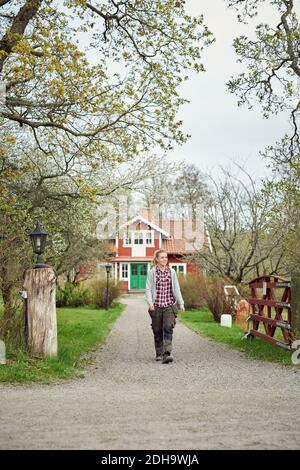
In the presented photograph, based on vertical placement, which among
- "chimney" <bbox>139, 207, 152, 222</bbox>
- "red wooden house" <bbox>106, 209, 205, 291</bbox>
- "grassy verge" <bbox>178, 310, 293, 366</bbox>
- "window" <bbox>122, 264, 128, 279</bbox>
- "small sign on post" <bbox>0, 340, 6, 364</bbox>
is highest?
"chimney" <bbox>139, 207, 152, 222</bbox>

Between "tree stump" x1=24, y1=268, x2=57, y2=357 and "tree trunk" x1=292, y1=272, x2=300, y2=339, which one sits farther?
"tree trunk" x1=292, y1=272, x2=300, y2=339

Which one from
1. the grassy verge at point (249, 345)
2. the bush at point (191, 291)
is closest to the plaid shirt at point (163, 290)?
the grassy verge at point (249, 345)

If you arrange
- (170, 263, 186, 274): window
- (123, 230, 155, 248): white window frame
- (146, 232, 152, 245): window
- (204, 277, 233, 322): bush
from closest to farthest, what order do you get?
1. (204, 277, 233, 322): bush
2. (170, 263, 186, 274): window
3. (123, 230, 155, 248): white window frame
4. (146, 232, 152, 245): window

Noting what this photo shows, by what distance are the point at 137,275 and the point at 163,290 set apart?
4137 cm

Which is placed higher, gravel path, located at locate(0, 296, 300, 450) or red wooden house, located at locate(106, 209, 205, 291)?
red wooden house, located at locate(106, 209, 205, 291)

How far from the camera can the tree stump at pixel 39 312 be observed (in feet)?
30.6

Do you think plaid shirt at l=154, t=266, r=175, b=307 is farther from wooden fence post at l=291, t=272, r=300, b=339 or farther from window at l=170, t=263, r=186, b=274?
window at l=170, t=263, r=186, b=274

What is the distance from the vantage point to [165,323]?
1045cm

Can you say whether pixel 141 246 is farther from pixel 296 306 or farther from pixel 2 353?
pixel 2 353

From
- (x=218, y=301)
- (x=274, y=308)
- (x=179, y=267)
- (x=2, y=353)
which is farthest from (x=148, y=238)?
(x=2, y=353)

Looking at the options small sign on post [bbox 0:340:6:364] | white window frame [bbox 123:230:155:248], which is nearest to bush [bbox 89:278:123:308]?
white window frame [bbox 123:230:155:248]

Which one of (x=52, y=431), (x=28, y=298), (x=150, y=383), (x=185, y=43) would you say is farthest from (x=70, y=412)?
(x=185, y=43)

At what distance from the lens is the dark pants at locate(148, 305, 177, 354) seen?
10461 millimetres

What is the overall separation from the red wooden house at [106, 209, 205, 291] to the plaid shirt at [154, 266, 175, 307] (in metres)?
40.5
